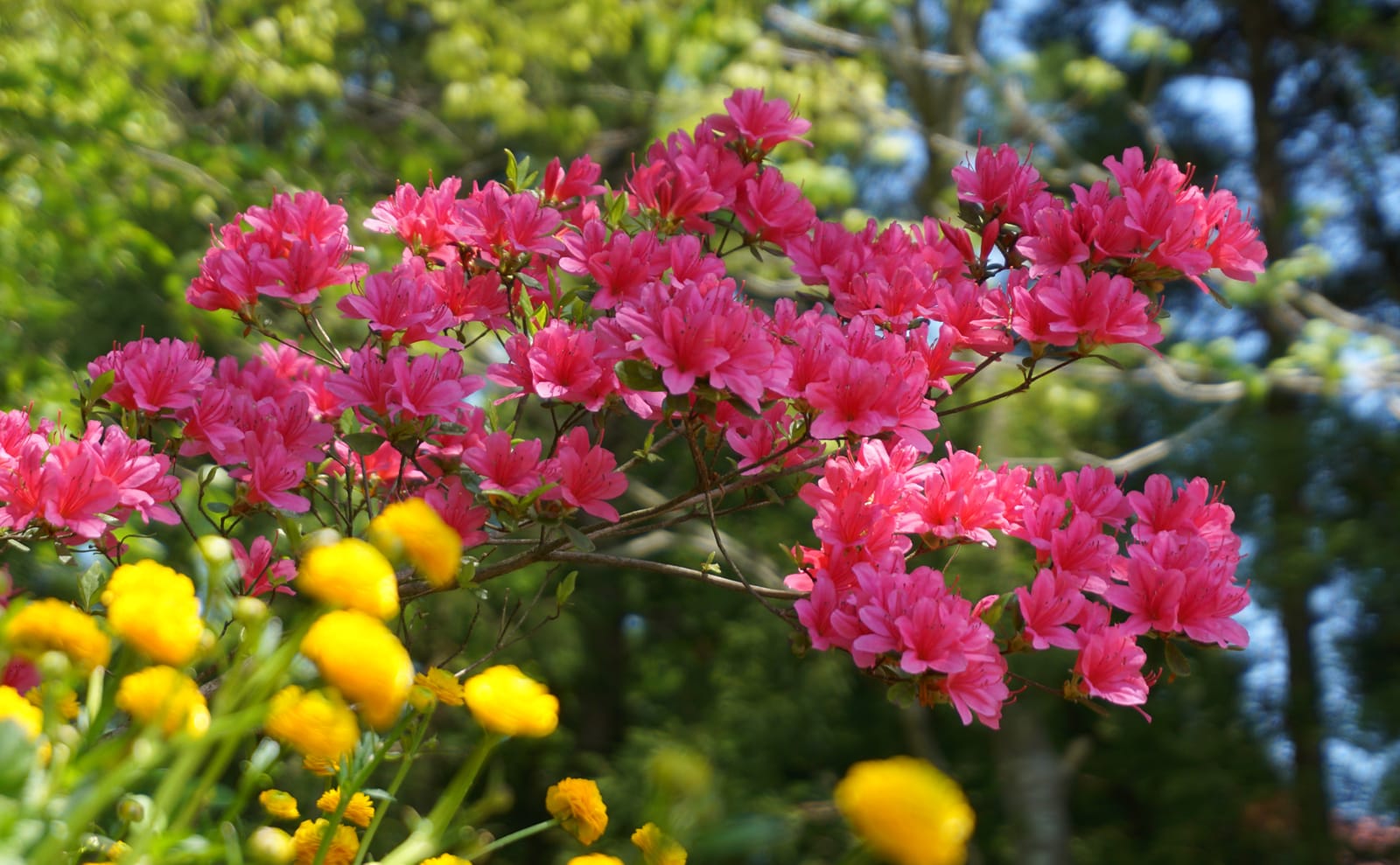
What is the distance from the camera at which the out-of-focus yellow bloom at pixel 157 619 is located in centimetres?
66

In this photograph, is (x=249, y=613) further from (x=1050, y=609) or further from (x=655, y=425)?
(x=1050, y=609)

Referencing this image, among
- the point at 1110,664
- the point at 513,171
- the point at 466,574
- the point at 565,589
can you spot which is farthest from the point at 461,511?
the point at 1110,664

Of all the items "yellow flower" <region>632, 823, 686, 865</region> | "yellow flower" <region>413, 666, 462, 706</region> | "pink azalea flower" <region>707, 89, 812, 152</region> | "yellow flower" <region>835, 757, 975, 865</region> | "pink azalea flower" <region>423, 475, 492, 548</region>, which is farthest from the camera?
"pink azalea flower" <region>707, 89, 812, 152</region>

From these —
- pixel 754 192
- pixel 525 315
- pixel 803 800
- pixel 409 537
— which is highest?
A: pixel 803 800

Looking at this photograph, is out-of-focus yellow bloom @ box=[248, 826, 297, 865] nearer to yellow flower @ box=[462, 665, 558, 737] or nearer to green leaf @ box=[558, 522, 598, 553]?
yellow flower @ box=[462, 665, 558, 737]

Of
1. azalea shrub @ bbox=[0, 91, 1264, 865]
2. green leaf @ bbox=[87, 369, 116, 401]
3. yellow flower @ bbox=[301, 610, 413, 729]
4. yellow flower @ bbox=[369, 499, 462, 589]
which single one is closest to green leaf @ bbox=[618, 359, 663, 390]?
azalea shrub @ bbox=[0, 91, 1264, 865]

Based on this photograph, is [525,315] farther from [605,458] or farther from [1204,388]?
[1204,388]

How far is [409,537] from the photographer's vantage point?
74cm

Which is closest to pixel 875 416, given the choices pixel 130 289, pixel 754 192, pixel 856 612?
pixel 856 612

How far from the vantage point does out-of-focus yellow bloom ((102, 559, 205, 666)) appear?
2.16 ft

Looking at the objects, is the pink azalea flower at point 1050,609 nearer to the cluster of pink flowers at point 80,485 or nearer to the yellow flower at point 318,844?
the yellow flower at point 318,844

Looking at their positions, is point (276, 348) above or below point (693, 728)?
below

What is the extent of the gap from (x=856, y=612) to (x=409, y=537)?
0.47m

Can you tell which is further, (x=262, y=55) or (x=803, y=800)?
(x=803, y=800)
